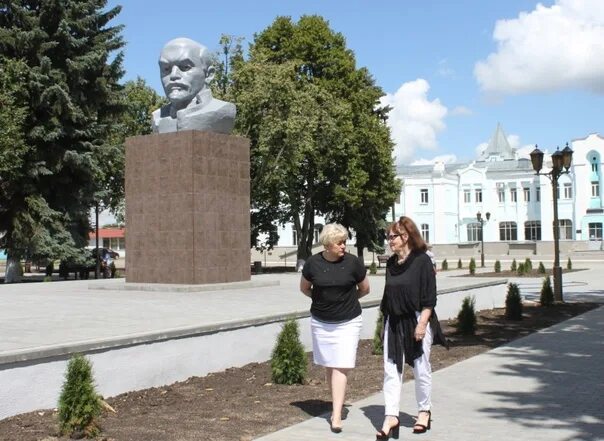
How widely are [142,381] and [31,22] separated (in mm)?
21671

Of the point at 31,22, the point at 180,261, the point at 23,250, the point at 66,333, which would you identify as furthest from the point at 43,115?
the point at 66,333

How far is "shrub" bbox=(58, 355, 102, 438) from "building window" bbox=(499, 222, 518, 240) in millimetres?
76353

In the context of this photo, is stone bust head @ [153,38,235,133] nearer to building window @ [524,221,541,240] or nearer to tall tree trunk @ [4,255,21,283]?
tall tree trunk @ [4,255,21,283]

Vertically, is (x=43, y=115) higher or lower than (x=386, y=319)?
higher

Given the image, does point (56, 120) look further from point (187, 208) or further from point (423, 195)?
point (423, 195)

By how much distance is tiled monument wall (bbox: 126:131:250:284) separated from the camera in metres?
15.2

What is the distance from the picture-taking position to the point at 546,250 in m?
64.5

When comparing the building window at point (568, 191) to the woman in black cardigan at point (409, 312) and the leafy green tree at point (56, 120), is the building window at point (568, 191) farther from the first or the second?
the woman in black cardigan at point (409, 312)

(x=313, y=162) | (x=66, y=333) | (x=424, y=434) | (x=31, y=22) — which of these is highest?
(x=31, y=22)

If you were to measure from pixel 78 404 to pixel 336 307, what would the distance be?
2.08 m

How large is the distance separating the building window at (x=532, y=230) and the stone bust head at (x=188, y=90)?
215ft

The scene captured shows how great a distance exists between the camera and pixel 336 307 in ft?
18.9

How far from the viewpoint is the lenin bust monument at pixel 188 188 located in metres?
15.3

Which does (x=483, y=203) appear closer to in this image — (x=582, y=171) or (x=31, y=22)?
(x=582, y=171)
